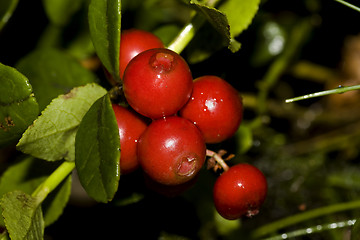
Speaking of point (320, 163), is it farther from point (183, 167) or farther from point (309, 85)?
point (183, 167)

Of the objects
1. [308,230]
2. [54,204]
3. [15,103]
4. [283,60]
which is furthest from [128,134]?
[283,60]

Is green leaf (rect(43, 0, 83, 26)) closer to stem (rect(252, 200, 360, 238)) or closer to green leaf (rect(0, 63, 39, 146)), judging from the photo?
green leaf (rect(0, 63, 39, 146))

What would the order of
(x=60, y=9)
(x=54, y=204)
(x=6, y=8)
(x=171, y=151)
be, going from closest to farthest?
(x=171, y=151)
(x=54, y=204)
(x=6, y=8)
(x=60, y=9)

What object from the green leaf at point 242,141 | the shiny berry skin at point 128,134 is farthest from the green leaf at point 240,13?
the shiny berry skin at point 128,134

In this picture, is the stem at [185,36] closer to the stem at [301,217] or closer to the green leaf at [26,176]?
the green leaf at [26,176]

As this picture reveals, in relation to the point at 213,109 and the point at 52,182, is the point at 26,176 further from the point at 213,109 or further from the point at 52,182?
the point at 213,109

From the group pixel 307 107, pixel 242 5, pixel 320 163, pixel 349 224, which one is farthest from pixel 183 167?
pixel 307 107
